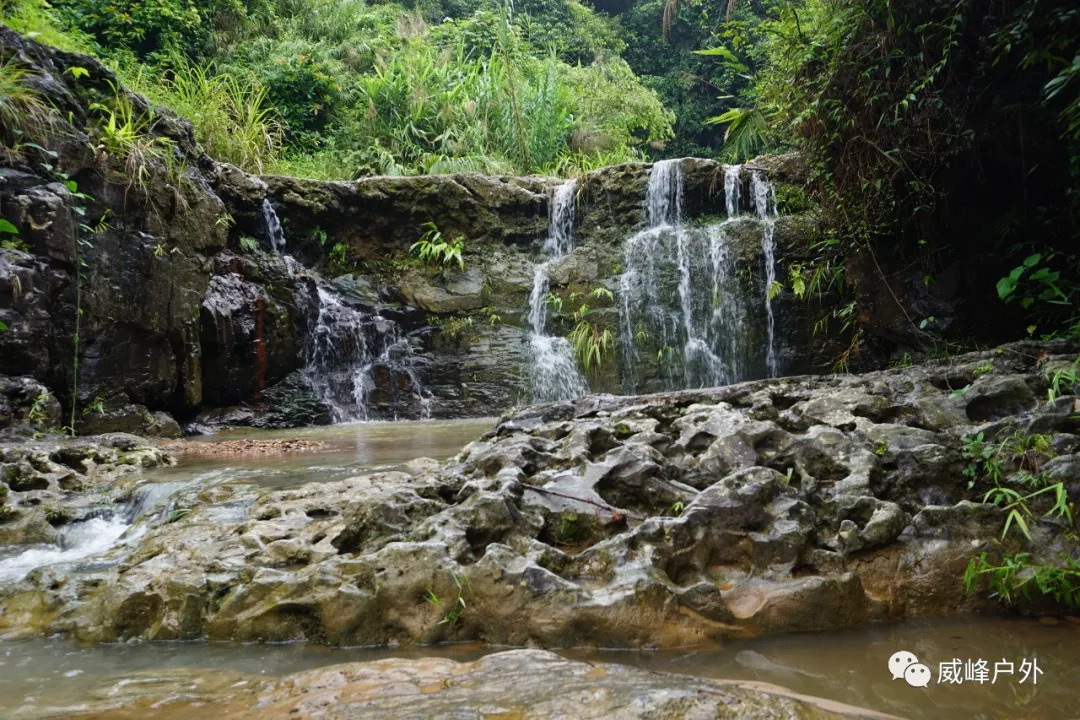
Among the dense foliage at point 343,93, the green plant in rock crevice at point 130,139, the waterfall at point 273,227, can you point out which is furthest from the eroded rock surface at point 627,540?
Answer: the dense foliage at point 343,93

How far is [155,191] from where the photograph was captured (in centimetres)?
712

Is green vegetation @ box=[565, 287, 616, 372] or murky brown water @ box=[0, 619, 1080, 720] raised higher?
green vegetation @ box=[565, 287, 616, 372]

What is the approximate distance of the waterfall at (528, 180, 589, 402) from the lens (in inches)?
345

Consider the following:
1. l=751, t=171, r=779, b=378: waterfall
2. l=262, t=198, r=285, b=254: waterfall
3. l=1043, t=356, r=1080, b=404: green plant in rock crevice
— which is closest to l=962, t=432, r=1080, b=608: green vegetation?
l=1043, t=356, r=1080, b=404: green plant in rock crevice

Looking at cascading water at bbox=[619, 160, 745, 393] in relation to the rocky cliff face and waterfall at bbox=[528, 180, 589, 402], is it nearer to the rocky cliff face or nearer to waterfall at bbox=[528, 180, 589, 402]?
the rocky cliff face

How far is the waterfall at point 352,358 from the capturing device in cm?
859

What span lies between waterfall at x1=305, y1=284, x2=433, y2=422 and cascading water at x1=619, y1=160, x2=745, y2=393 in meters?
2.92

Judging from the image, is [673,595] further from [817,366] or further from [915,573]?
[817,366]

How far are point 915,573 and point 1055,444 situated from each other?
0.86m

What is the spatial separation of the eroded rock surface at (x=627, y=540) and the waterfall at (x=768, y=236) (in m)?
5.01

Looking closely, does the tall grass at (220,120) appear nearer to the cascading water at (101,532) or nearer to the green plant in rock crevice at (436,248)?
the green plant in rock crevice at (436,248)

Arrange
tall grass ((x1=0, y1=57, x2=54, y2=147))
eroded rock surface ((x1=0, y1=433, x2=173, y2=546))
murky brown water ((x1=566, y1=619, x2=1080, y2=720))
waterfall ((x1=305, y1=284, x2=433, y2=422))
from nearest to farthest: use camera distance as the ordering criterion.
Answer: murky brown water ((x1=566, y1=619, x2=1080, y2=720))
eroded rock surface ((x1=0, y1=433, x2=173, y2=546))
tall grass ((x1=0, y1=57, x2=54, y2=147))
waterfall ((x1=305, y1=284, x2=433, y2=422))

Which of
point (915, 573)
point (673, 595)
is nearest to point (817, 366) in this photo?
point (915, 573)

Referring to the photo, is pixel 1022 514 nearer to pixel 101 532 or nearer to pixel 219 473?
pixel 219 473
